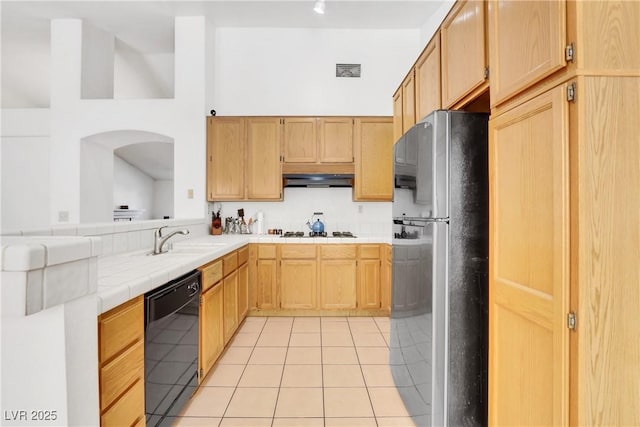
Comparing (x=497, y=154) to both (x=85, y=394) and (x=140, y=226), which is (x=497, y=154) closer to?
(x=85, y=394)

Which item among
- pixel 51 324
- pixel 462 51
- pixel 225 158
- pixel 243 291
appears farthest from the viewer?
pixel 225 158

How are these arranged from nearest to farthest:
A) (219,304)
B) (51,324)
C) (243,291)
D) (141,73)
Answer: (51,324) → (219,304) → (243,291) → (141,73)

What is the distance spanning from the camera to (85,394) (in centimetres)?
82

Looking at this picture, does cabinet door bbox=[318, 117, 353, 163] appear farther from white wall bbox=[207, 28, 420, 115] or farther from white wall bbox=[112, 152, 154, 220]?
white wall bbox=[112, 152, 154, 220]

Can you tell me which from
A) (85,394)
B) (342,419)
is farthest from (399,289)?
(85,394)

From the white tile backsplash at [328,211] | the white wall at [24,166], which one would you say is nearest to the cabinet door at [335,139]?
the white tile backsplash at [328,211]

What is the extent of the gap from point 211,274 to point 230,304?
598mm

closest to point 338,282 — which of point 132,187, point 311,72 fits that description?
point 311,72

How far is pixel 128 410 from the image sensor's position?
115cm

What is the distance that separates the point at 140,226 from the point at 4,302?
167 centimetres

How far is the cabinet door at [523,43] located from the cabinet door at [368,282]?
7.95 ft

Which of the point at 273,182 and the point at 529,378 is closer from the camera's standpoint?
the point at 529,378

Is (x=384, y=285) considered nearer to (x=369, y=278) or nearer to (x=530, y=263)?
(x=369, y=278)

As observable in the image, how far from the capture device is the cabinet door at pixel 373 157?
363cm
